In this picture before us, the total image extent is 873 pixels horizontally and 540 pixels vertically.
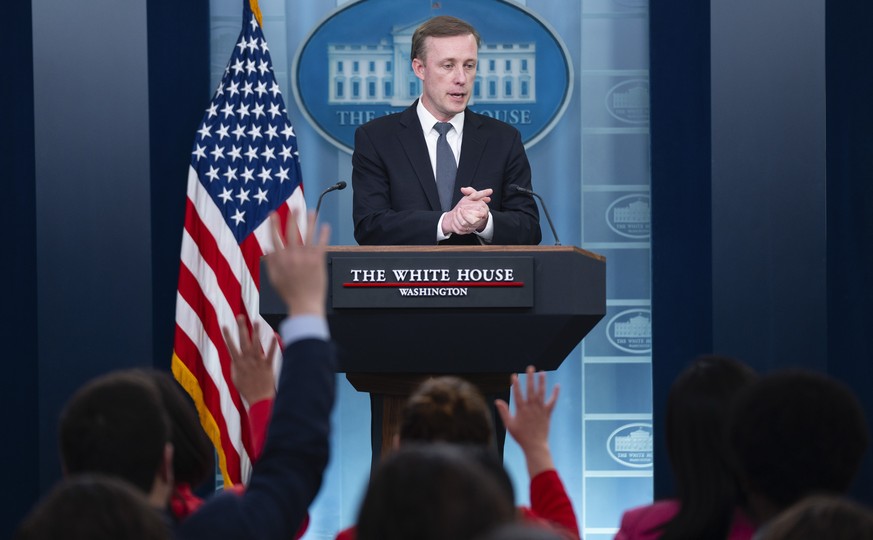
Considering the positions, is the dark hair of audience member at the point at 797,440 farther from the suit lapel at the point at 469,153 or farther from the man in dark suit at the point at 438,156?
the suit lapel at the point at 469,153

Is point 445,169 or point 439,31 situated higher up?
point 439,31

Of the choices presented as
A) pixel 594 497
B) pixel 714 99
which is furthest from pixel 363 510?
pixel 594 497

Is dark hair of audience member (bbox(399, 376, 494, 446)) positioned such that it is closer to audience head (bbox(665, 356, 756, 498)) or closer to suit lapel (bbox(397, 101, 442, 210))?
audience head (bbox(665, 356, 756, 498))

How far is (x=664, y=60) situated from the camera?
536cm

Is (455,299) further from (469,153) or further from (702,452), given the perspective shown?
(702,452)

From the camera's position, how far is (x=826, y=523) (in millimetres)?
1175

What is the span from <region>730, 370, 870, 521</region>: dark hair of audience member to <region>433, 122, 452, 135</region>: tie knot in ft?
7.83

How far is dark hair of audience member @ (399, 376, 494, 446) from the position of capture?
1.86m

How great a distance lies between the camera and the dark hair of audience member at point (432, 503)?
43.8 inches

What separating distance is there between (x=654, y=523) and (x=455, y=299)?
1.11m

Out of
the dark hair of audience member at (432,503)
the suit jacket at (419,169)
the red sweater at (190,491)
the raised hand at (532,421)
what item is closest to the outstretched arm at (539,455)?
the raised hand at (532,421)

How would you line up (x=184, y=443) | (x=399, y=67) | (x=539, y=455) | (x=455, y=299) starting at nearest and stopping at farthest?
(x=184, y=443) < (x=539, y=455) < (x=455, y=299) < (x=399, y=67)

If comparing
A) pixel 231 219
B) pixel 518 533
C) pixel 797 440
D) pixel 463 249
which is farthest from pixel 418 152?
pixel 518 533

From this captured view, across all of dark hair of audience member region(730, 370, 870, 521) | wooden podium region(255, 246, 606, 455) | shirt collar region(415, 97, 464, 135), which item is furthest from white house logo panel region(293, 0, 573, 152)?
dark hair of audience member region(730, 370, 870, 521)
